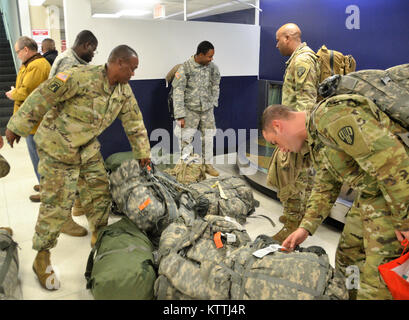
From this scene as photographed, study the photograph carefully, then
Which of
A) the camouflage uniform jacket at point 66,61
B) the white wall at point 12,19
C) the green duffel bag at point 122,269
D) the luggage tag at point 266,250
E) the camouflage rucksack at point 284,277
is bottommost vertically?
the green duffel bag at point 122,269

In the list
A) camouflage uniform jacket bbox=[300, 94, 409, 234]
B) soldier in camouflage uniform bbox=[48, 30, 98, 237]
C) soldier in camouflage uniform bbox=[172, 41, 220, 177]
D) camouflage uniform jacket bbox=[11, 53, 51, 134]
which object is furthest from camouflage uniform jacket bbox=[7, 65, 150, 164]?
soldier in camouflage uniform bbox=[172, 41, 220, 177]

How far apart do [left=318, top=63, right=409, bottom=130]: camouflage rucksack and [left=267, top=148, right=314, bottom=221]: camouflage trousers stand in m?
1.39

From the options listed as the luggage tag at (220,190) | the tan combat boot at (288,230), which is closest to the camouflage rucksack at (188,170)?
the luggage tag at (220,190)

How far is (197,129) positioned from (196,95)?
497mm

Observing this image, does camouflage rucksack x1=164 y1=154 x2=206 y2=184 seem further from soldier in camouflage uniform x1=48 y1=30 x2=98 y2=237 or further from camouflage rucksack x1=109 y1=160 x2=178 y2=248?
soldier in camouflage uniform x1=48 y1=30 x2=98 y2=237

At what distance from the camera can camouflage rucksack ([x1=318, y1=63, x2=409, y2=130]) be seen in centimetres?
134

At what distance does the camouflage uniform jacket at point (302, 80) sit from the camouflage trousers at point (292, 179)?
43cm

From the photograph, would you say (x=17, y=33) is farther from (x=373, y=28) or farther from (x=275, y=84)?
(x=373, y=28)

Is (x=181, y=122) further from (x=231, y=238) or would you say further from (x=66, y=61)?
(x=231, y=238)

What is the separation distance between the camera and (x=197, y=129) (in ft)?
15.4

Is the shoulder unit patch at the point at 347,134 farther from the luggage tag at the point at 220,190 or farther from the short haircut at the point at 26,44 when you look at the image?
the short haircut at the point at 26,44

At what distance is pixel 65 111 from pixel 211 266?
4.76 feet

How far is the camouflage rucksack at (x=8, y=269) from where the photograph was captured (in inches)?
79.8
